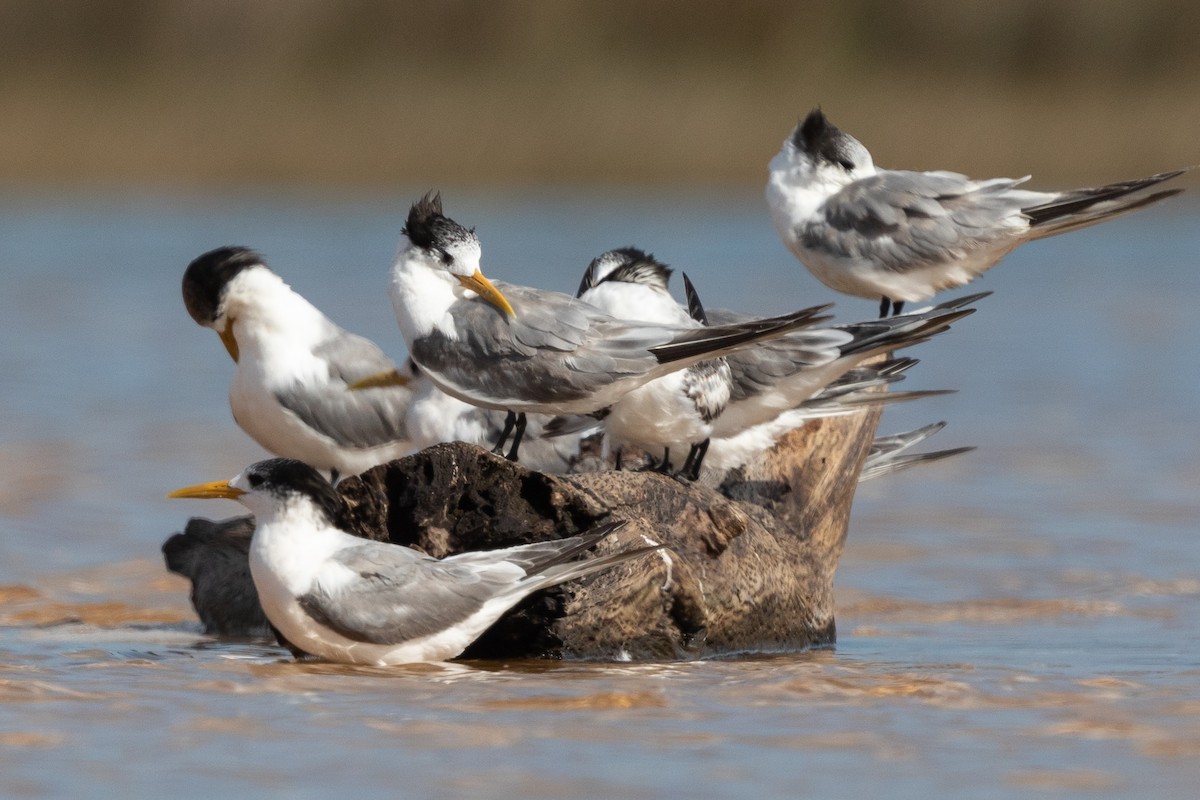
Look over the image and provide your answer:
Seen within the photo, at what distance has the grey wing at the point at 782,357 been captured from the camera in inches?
239

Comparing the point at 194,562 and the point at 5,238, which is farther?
the point at 5,238

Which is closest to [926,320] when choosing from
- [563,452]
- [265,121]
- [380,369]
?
[563,452]

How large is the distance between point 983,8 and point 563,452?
70.7 feet

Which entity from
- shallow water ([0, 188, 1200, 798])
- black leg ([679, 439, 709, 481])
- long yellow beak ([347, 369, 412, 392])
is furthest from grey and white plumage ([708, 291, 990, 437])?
long yellow beak ([347, 369, 412, 392])

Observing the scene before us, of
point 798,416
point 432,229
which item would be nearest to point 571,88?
point 798,416

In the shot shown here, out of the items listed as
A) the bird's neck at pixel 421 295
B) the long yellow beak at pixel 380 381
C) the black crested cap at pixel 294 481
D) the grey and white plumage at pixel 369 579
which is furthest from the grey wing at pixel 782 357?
the black crested cap at pixel 294 481

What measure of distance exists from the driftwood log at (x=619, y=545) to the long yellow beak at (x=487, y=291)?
48 centimetres

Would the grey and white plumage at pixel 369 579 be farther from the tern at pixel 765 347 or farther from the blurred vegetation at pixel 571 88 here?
the blurred vegetation at pixel 571 88

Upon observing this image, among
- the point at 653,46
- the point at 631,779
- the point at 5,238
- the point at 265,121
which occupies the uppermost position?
the point at 653,46

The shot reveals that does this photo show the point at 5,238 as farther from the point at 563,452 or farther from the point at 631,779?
the point at 631,779

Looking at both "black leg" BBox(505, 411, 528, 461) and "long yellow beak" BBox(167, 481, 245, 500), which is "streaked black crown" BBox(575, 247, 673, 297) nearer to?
"black leg" BBox(505, 411, 528, 461)

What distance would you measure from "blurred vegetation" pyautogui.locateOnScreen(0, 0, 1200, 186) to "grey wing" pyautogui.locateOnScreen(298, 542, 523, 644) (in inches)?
697

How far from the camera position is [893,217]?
6812mm

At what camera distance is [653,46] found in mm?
26781
